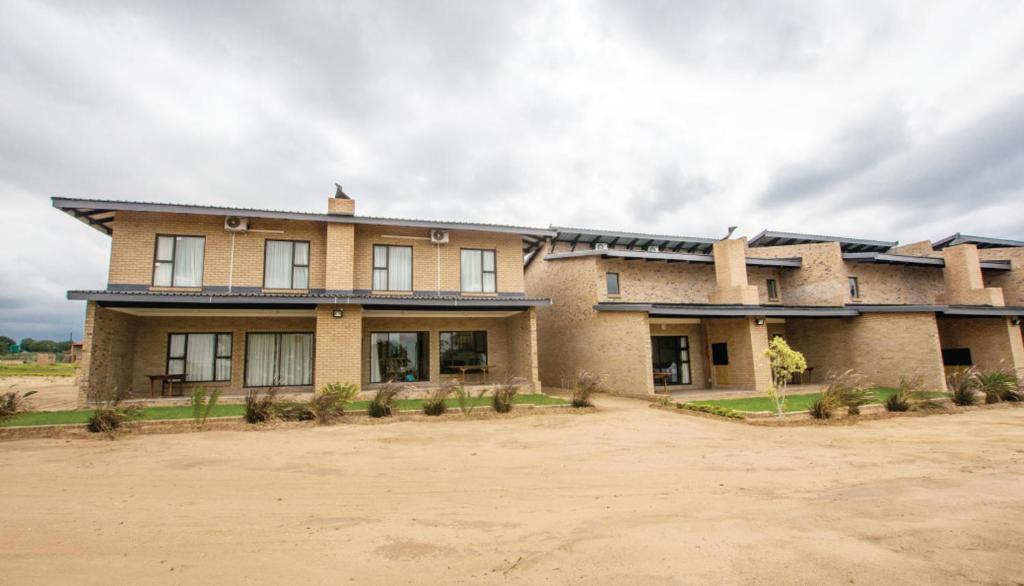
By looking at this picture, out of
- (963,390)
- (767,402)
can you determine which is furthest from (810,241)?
(767,402)

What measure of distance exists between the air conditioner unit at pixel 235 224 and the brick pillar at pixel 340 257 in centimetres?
263

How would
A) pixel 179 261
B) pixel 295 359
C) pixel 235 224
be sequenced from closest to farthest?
pixel 179 261, pixel 235 224, pixel 295 359

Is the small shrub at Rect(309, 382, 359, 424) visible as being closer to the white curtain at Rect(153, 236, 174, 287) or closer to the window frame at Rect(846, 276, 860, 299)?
the white curtain at Rect(153, 236, 174, 287)

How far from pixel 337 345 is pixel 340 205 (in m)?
4.76

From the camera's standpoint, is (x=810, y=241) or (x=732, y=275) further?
(x=810, y=241)

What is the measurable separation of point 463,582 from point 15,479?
660cm

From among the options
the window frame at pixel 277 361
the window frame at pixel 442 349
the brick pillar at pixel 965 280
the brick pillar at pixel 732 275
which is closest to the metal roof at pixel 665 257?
the brick pillar at pixel 732 275

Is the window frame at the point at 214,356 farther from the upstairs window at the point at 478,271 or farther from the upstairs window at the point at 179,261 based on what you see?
the upstairs window at the point at 478,271

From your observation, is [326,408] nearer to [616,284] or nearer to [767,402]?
[767,402]

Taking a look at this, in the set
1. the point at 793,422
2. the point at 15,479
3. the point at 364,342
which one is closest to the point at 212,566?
the point at 15,479

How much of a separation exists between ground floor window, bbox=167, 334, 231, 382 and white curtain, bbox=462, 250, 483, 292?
8295 millimetres

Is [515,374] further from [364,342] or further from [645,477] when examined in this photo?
[645,477]

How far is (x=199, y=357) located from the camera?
16.1 m

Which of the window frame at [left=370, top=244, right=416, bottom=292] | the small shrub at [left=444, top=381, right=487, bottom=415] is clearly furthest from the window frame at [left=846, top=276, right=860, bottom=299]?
the window frame at [left=370, top=244, right=416, bottom=292]
